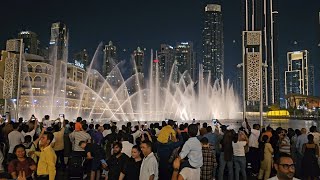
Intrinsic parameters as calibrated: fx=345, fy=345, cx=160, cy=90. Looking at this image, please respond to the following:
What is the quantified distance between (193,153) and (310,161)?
509 cm

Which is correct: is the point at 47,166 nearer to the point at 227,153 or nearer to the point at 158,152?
the point at 158,152

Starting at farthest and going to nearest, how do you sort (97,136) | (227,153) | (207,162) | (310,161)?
(97,136) → (310,161) → (227,153) → (207,162)

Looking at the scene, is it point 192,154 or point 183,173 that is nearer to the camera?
point 183,173

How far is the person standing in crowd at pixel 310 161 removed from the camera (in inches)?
390

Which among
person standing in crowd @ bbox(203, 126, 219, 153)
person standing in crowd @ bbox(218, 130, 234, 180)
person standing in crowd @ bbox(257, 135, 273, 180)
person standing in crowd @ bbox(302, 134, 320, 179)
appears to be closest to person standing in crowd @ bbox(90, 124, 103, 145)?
person standing in crowd @ bbox(203, 126, 219, 153)

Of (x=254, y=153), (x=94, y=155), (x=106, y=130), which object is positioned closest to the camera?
(x=94, y=155)

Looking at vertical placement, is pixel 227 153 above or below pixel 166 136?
below

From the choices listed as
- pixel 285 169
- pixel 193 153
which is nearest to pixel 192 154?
pixel 193 153

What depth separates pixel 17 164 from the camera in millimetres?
5656

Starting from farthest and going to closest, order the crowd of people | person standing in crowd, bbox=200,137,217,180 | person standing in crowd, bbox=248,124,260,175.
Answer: person standing in crowd, bbox=248,124,260,175 < person standing in crowd, bbox=200,137,217,180 < the crowd of people

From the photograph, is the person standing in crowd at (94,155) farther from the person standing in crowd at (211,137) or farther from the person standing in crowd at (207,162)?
the person standing in crowd at (211,137)

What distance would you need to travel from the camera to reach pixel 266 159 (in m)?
10.0

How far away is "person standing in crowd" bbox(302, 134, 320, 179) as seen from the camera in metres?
9.90

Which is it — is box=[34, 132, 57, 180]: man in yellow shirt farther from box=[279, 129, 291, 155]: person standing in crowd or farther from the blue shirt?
box=[279, 129, 291, 155]: person standing in crowd
